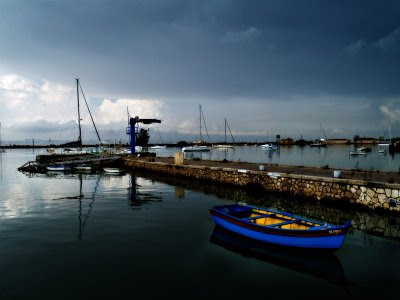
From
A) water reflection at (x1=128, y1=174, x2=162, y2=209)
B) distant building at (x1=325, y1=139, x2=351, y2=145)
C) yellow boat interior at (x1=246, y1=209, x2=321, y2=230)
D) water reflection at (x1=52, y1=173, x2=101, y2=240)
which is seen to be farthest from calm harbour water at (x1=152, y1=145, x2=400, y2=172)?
distant building at (x1=325, y1=139, x2=351, y2=145)

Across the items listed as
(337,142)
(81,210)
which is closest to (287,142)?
(337,142)

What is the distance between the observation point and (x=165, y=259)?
11.4 metres

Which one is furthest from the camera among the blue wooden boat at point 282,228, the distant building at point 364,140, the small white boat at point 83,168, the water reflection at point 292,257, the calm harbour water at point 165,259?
the distant building at point 364,140

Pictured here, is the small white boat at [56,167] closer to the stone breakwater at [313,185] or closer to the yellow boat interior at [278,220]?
the stone breakwater at [313,185]

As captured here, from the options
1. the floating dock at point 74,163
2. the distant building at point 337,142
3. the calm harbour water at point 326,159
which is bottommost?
the calm harbour water at point 326,159

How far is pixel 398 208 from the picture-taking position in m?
17.0

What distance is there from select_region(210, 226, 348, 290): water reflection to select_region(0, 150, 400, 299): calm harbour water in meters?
0.04

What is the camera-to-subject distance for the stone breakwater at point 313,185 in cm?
1766

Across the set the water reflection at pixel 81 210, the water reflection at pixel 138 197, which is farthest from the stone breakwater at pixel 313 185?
the water reflection at pixel 81 210

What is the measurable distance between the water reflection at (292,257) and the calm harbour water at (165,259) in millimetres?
41

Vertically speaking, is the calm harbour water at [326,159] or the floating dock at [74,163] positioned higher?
the floating dock at [74,163]

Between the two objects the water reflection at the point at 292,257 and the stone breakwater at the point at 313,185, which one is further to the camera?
the stone breakwater at the point at 313,185

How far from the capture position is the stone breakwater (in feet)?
57.9

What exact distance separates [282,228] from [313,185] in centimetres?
1133
